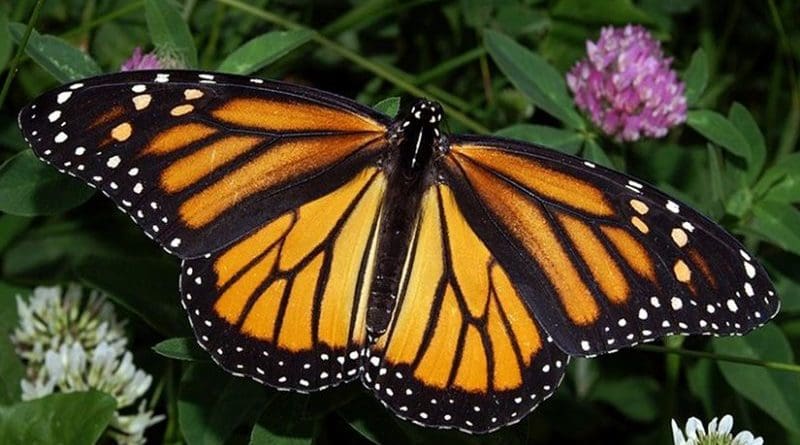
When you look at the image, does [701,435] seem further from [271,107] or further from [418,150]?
[271,107]

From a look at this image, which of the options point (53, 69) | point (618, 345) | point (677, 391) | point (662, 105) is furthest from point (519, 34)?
point (618, 345)

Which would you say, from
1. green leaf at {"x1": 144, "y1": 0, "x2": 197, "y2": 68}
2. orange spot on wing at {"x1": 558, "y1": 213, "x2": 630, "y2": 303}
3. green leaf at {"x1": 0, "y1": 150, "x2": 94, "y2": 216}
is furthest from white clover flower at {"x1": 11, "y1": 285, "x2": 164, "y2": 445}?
orange spot on wing at {"x1": 558, "y1": 213, "x2": 630, "y2": 303}

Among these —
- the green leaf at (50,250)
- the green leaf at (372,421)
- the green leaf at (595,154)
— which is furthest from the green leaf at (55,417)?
the green leaf at (595,154)

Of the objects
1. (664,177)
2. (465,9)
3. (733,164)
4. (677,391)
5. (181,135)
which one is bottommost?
(181,135)

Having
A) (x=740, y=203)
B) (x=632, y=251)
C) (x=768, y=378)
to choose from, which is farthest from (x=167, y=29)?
(x=768, y=378)

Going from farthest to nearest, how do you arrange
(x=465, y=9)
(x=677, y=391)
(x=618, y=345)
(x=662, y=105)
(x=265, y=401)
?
(x=465, y=9)
(x=677, y=391)
(x=662, y=105)
(x=265, y=401)
(x=618, y=345)

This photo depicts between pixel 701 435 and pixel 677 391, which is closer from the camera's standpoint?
pixel 701 435

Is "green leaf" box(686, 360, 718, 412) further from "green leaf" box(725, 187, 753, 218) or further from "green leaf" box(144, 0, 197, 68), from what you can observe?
"green leaf" box(144, 0, 197, 68)

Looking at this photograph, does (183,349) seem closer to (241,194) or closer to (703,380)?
(241,194)
